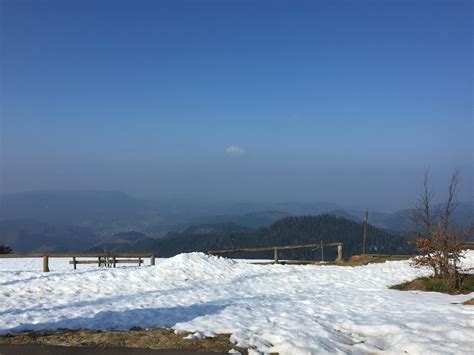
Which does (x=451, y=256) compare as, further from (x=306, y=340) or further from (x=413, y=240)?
(x=306, y=340)

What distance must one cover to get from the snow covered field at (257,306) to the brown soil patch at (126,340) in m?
0.40

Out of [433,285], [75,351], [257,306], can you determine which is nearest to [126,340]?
[75,351]

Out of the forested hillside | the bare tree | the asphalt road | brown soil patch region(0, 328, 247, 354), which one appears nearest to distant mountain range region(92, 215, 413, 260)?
the forested hillside

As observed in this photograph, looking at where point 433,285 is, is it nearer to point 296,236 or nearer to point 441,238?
point 441,238

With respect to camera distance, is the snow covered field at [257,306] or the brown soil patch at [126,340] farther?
the snow covered field at [257,306]

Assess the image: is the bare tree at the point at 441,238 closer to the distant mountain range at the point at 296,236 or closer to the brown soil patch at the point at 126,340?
the brown soil patch at the point at 126,340

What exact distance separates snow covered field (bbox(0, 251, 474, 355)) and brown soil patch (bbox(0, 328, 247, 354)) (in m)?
0.40

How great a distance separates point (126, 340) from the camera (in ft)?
27.5

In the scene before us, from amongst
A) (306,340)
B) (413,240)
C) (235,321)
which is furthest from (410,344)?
(413,240)

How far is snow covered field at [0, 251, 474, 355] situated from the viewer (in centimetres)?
824

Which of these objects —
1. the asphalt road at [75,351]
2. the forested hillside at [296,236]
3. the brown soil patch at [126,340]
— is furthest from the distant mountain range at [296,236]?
the asphalt road at [75,351]

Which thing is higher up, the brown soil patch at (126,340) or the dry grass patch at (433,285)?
the brown soil patch at (126,340)

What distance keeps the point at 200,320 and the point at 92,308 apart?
12.0 ft

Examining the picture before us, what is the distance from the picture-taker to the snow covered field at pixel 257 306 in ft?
27.0
